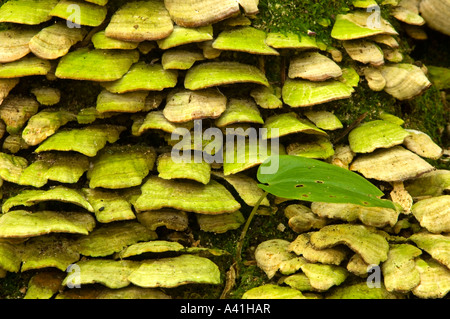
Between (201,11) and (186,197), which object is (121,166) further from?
(201,11)

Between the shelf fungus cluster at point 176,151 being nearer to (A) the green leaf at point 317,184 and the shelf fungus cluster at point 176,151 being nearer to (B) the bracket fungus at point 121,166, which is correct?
(B) the bracket fungus at point 121,166

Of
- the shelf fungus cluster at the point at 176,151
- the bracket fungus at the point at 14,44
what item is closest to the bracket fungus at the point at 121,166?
the shelf fungus cluster at the point at 176,151

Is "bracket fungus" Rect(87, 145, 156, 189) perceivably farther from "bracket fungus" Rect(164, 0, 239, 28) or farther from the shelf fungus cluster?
"bracket fungus" Rect(164, 0, 239, 28)

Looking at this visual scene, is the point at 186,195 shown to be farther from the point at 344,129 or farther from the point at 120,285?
the point at 344,129

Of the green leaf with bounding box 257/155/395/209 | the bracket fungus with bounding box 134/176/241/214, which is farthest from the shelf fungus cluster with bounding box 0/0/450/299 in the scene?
the green leaf with bounding box 257/155/395/209

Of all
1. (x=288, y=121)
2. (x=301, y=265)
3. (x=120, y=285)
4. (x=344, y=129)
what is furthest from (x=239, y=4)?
(x=120, y=285)
